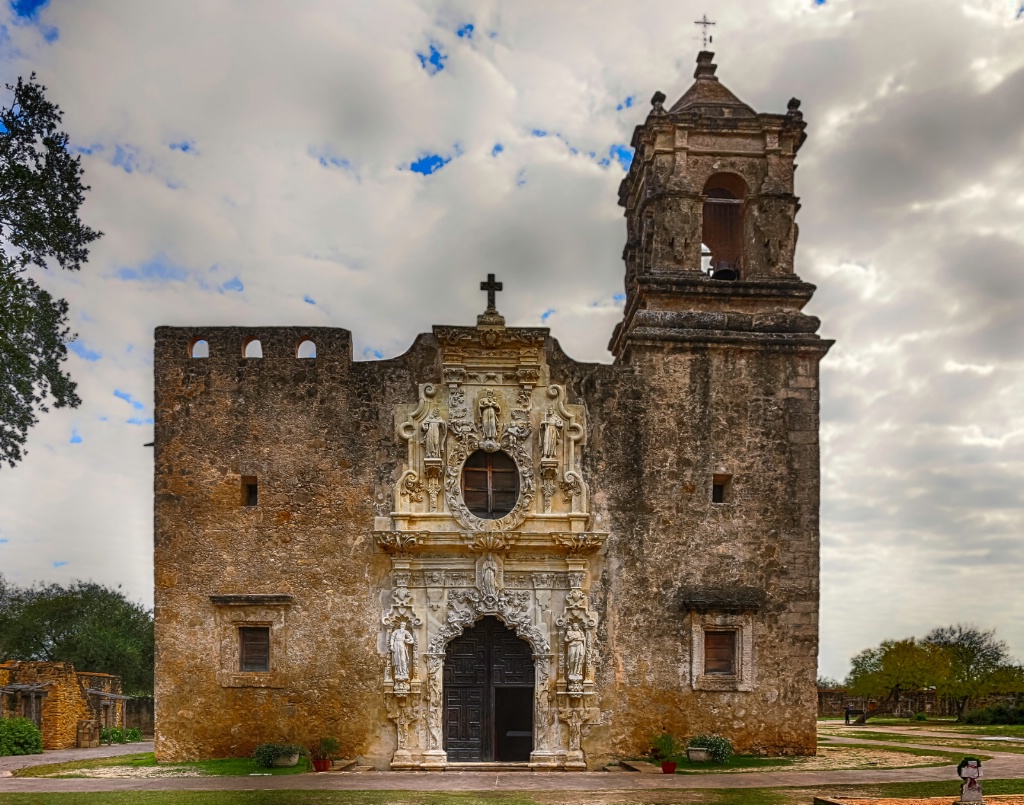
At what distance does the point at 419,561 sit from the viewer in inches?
699

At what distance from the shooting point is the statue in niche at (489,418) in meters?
18.0

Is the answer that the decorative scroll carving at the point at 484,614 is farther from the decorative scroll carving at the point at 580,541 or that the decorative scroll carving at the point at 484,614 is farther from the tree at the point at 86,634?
the tree at the point at 86,634

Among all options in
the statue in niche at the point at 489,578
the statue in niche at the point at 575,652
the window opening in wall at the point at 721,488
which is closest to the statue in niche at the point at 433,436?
the statue in niche at the point at 489,578

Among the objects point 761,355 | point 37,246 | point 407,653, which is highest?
point 37,246

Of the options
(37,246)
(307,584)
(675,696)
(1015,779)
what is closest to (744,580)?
(675,696)

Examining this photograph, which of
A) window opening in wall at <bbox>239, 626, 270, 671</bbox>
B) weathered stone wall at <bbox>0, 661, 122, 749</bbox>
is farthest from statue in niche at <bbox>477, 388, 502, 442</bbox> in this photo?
weathered stone wall at <bbox>0, 661, 122, 749</bbox>

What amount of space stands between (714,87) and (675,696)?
480 inches

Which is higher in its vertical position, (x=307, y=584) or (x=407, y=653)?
(x=307, y=584)

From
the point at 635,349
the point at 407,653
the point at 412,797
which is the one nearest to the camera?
the point at 412,797

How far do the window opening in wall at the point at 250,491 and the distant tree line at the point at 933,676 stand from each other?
24711 millimetres

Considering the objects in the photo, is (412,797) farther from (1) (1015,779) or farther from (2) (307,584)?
(1) (1015,779)

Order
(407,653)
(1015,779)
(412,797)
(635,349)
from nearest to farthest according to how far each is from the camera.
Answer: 1. (412,797)
2. (1015,779)
3. (407,653)
4. (635,349)

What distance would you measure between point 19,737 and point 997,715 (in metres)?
26.8

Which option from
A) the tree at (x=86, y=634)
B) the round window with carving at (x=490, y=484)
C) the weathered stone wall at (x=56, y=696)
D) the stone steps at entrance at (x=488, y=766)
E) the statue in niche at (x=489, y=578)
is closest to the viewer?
the stone steps at entrance at (x=488, y=766)
